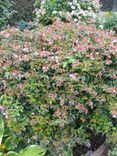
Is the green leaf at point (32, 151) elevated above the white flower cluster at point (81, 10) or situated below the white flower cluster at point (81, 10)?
below

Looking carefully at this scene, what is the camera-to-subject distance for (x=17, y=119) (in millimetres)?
2961

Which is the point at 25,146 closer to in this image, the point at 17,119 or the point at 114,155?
the point at 17,119

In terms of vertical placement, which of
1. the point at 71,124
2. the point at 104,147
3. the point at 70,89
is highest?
the point at 70,89

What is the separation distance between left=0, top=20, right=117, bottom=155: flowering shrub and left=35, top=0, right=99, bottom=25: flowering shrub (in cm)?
274

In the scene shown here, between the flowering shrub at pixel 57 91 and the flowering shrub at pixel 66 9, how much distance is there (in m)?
2.74

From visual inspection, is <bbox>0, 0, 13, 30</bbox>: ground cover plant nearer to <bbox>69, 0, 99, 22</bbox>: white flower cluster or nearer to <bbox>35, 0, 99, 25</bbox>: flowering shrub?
<bbox>35, 0, 99, 25</bbox>: flowering shrub

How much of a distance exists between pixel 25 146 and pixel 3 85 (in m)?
0.58

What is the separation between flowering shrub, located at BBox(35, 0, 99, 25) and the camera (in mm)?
5875

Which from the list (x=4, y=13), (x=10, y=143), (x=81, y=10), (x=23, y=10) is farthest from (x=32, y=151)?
(x=23, y=10)

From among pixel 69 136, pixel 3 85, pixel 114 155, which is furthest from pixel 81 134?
pixel 3 85

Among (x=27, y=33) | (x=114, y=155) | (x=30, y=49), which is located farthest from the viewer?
(x=27, y=33)

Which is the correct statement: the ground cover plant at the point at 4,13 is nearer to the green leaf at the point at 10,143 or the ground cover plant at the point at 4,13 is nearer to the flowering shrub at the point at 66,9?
the flowering shrub at the point at 66,9

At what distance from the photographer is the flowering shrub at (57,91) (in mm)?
2947

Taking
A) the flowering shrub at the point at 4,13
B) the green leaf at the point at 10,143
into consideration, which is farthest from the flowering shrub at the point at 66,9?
the green leaf at the point at 10,143
